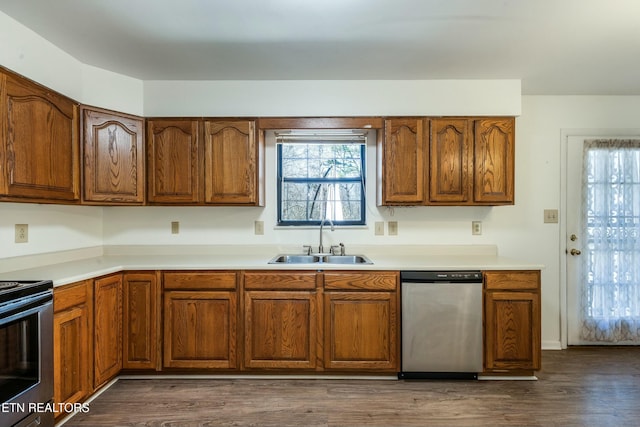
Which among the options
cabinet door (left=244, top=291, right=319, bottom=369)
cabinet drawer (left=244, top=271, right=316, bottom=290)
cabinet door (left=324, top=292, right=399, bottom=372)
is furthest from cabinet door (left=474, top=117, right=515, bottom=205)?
cabinet door (left=244, top=291, right=319, bottom=369)

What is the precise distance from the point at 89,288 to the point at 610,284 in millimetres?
4247

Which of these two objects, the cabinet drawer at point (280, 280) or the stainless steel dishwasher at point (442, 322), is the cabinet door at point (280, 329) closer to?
the cabinet drawer at point (280, 280)

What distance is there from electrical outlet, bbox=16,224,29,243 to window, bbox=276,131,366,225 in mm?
1826

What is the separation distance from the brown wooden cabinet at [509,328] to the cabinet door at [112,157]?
2.77 m

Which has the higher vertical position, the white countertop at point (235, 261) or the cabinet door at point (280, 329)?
the white countertop at point (235, 261)

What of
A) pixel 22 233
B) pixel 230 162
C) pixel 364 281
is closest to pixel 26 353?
pixel 22 233

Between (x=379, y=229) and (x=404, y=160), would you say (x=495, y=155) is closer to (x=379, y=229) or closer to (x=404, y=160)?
(x=404, y=160)

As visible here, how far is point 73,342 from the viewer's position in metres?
2.04

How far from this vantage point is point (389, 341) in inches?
97.9

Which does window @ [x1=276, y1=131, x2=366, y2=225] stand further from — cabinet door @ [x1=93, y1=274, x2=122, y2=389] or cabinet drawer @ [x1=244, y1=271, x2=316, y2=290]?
cabinet door @ [x1=93, y1=274, x2=122, y2=389]

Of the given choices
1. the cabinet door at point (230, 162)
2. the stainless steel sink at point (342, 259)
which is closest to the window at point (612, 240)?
the stainless steel sink at point (342, 259)

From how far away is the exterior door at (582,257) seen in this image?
3168 millimetres

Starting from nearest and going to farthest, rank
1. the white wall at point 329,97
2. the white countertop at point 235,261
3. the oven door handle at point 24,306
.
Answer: the oven door handle at point 24,306, the white countertop at point 235,261, the white wall at point 329,97

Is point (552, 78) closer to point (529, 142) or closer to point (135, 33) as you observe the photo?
point (529, 142)
